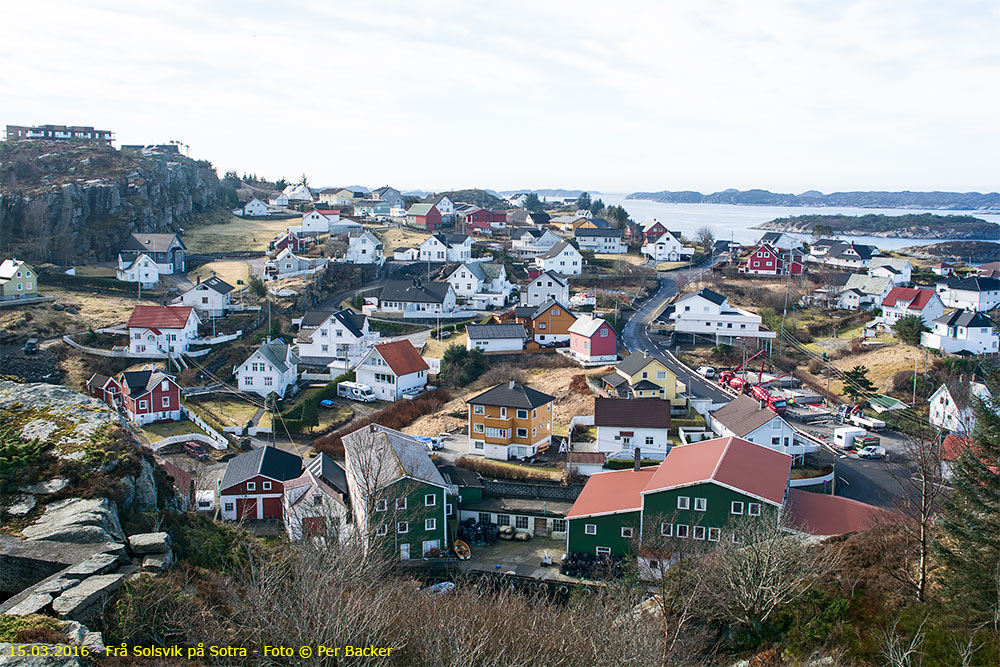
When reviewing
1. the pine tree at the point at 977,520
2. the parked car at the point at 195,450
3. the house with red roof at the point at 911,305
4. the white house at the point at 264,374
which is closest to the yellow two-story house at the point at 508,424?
the parked car at the point at 195,450

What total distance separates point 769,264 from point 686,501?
39753 millimetres

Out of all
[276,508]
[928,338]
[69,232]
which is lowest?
[276,508]

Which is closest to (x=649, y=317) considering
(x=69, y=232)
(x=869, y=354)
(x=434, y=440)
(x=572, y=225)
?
(x=869, y=354)

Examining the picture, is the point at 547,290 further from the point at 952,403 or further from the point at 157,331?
the point at 952,403

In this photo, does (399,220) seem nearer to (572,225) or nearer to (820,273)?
(572,225)

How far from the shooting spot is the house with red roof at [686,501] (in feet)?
→ 59.5

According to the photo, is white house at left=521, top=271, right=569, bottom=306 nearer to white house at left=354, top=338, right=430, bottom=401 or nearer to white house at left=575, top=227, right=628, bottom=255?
white house at left=354, top=338, right=430, bottom=401

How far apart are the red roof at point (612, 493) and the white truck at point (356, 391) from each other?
565 inches

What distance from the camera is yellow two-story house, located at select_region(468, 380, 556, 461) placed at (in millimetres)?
25312

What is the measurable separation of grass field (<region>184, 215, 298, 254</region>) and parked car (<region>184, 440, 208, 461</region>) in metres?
31.1

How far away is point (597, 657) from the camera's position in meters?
9.42

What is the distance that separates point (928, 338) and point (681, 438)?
64.2 ft

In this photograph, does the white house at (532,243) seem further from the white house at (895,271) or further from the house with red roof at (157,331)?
the house with red roof at (157,331)

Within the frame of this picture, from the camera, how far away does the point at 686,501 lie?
18609 mm
